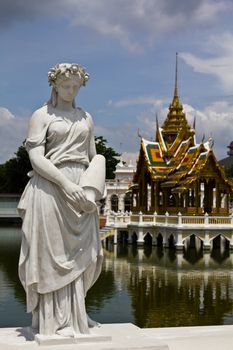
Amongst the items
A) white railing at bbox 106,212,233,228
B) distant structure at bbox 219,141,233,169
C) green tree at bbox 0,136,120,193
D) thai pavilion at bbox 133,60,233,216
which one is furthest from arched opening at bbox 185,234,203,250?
distant structure at bbox 219,141,233,169

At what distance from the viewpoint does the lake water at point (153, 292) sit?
1037 centimetres

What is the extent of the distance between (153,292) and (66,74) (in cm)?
937

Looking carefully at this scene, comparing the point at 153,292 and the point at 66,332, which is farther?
the point at 153,292

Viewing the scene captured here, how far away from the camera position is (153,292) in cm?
1316

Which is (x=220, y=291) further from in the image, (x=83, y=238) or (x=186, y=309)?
(x=83, y=238)

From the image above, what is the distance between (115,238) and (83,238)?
2273cm

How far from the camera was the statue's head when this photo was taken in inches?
179

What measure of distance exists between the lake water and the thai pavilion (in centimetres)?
465

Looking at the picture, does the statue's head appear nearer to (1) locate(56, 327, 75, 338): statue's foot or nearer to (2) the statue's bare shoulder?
(2) the statue's bare shoulder

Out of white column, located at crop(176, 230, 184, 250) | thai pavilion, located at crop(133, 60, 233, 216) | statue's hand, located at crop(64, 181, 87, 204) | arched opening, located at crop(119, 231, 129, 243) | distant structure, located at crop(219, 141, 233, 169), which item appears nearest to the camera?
statue's hand, located at crop(64, 181, 87, 204)

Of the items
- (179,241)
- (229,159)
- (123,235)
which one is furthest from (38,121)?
(229,159)

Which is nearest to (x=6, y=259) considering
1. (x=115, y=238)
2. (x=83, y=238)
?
(x=115, y=238)

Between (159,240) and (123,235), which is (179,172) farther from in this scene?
(123,235)

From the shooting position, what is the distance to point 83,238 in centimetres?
446
